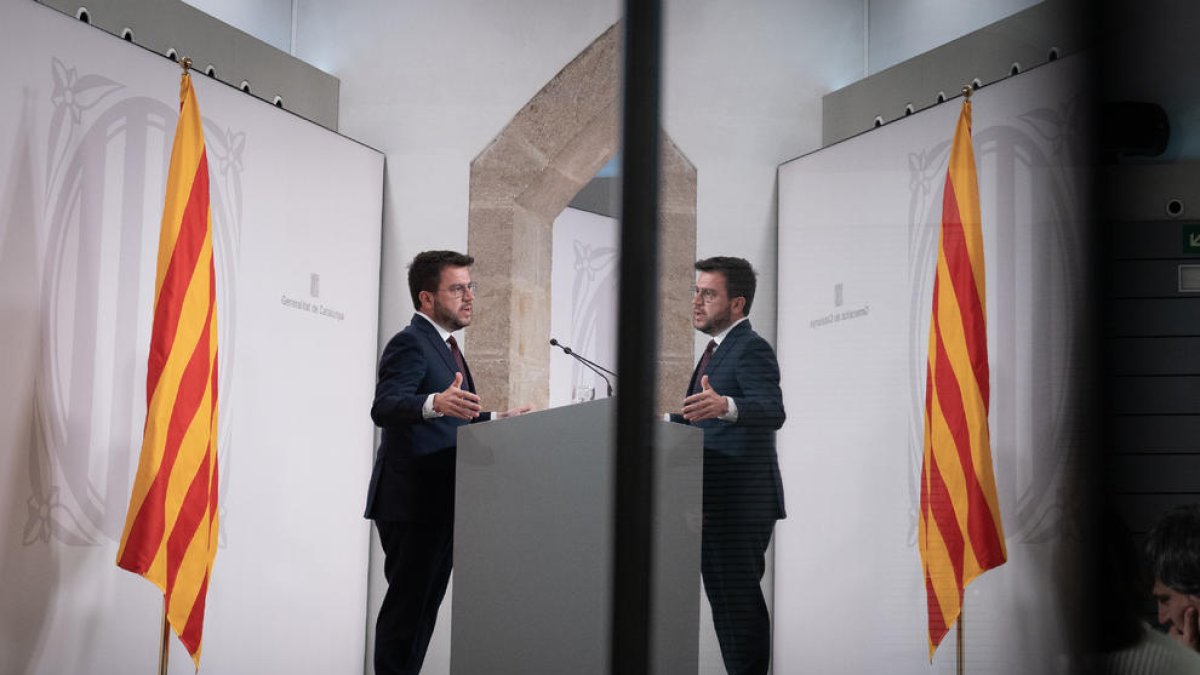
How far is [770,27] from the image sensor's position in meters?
1.29

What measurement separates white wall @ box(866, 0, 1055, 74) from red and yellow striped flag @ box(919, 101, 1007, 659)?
93 millimetres

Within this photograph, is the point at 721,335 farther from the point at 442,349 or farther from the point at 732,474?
the point at 442,349

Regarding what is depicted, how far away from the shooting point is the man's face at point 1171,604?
0.85 metres

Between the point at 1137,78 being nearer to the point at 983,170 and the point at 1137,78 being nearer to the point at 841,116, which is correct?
the point at 983,170

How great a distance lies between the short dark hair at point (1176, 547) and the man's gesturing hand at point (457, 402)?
3171 millimetres

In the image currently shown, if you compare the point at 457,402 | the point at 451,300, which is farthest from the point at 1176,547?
the point at 451,300

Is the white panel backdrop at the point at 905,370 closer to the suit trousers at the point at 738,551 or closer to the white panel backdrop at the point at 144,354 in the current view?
the suit trousers at the point at 738,551

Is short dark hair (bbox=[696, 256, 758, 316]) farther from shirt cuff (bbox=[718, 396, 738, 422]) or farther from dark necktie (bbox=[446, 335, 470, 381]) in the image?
dark necktie (bbox=[446, 335, 470, 381])

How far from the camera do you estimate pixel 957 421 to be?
1.26 m

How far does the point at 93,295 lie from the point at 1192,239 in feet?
11.9

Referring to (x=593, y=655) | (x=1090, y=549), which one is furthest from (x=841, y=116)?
(x=593, y=655)

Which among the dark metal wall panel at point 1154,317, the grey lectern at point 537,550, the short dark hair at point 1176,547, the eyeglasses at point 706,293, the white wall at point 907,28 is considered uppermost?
the white wall at point 907,28

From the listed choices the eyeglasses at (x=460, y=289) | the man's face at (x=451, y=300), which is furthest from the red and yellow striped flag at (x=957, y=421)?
the eyeglasses at (x=460, y=289)

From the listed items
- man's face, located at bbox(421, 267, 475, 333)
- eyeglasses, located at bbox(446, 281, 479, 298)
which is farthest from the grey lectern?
eyeglasses, located at bbox(446, 281, 479, 298)
